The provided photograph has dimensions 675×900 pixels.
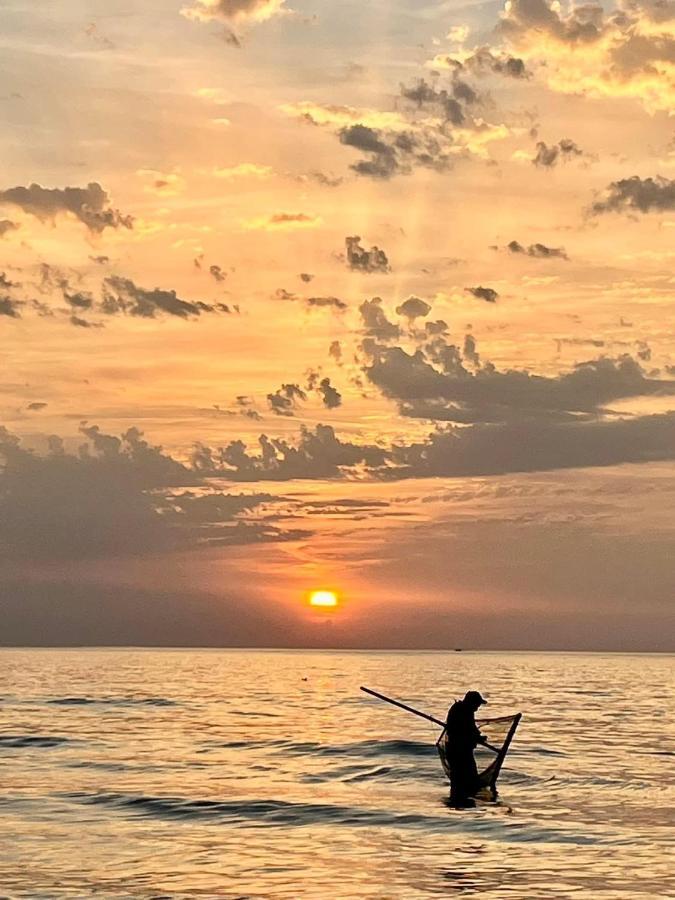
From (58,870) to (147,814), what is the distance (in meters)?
9.18

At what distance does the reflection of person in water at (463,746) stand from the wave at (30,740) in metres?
25.4

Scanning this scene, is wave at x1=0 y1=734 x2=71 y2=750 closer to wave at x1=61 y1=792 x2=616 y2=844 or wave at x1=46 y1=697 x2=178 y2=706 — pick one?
wave at x1=61 y1=792 x2=616 y2=844

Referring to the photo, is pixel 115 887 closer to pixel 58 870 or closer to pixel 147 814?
pixel 58 870

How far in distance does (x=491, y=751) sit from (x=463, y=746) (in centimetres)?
306

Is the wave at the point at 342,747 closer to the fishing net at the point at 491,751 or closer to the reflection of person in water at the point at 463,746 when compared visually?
the fishing net at the point at 491,751

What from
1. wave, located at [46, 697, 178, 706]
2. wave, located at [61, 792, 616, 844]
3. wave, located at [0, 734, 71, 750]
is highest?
wave, located at [46, 697, 178, 706]

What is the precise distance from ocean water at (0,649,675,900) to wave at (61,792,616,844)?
0.09 metres

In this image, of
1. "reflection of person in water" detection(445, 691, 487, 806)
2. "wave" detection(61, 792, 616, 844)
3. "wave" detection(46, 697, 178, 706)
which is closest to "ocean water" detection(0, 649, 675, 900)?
"wave" detection(61, 792, 616, 844)

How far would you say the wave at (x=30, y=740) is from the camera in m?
59.7

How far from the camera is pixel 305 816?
3788 centimetres

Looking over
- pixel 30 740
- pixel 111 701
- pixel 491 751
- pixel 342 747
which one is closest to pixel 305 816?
pixel 491 751

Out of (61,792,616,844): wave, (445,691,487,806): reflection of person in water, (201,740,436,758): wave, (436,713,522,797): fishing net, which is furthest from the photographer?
(201,740,436,758): wave

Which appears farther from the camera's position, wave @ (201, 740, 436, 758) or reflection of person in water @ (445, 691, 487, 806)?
wave @ (201, 740, 436, 758)

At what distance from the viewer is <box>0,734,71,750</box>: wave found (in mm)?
59719
